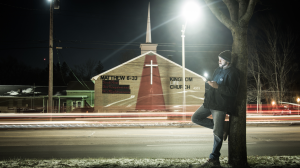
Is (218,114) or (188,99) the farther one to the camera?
(188,99)

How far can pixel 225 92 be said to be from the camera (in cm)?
370

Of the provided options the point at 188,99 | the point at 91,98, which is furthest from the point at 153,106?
the point at 91,98

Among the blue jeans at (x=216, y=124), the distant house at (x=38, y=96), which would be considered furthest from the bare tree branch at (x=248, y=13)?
the distant house at (x=38, y=96)

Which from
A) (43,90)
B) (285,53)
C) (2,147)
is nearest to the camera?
(2,147)

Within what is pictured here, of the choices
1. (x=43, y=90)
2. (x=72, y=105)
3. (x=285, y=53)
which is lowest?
(x=72, y=105)

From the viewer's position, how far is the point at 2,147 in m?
7.93

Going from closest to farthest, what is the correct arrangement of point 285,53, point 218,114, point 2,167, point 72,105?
point 218,114, point 2,167, point 285,53, point 72,105

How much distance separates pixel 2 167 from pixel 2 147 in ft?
15.3

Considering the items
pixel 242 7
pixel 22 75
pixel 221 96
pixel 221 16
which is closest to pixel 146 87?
pixel 221 16

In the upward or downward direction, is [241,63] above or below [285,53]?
below

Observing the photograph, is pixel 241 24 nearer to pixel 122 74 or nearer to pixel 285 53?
pixel 122 74

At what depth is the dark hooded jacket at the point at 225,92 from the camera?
3697 millimetres

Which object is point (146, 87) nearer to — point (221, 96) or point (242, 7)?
point (242, 7)

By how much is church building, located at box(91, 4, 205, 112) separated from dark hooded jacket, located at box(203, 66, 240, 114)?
23455 millimetres
